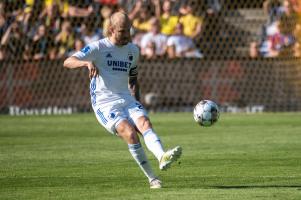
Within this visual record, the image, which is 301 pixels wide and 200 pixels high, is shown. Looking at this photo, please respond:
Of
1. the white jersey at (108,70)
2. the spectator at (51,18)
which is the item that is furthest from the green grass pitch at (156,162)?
the spectator at (51,18)

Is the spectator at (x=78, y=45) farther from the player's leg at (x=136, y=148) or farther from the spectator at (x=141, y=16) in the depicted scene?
the player's leg at (x=136, y=148)

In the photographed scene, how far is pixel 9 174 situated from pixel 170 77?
12.1 meters

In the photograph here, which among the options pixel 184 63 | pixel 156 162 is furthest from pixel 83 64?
pixel 184 63

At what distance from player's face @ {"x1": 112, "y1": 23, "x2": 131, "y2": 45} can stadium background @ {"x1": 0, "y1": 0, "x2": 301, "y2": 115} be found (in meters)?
12.5

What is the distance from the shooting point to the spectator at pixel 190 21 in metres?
24.3

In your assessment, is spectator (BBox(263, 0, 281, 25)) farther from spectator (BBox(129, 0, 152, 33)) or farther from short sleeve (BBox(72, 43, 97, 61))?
short sleeve (BBox(72, 43, 97, 61))

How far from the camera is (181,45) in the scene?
24219 mm

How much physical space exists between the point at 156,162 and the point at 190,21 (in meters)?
11.9

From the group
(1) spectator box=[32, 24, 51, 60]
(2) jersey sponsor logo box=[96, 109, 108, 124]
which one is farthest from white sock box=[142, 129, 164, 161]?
(1) spectator box=[32, 24, 51, 60]

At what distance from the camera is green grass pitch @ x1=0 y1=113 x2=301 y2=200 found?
9570mm

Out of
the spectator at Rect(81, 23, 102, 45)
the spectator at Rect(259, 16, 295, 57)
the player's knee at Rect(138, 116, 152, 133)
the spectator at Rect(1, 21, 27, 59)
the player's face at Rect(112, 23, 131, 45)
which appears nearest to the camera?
the player's knee at Rect(138, 116, 152, 133)

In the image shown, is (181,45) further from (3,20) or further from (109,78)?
(109,78)

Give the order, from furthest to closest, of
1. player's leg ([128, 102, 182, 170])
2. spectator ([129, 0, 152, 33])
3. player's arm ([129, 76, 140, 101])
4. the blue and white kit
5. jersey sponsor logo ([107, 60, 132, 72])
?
spectator ([129, 0, 152, 33]), player's arm ([129, 76, 140, 101]), jersey sponsor logo ([107, 60, 132, 72]), the blue and white kit, player's leg ([128, 102, 182, 170])

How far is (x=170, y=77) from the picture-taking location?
23.3 meters
